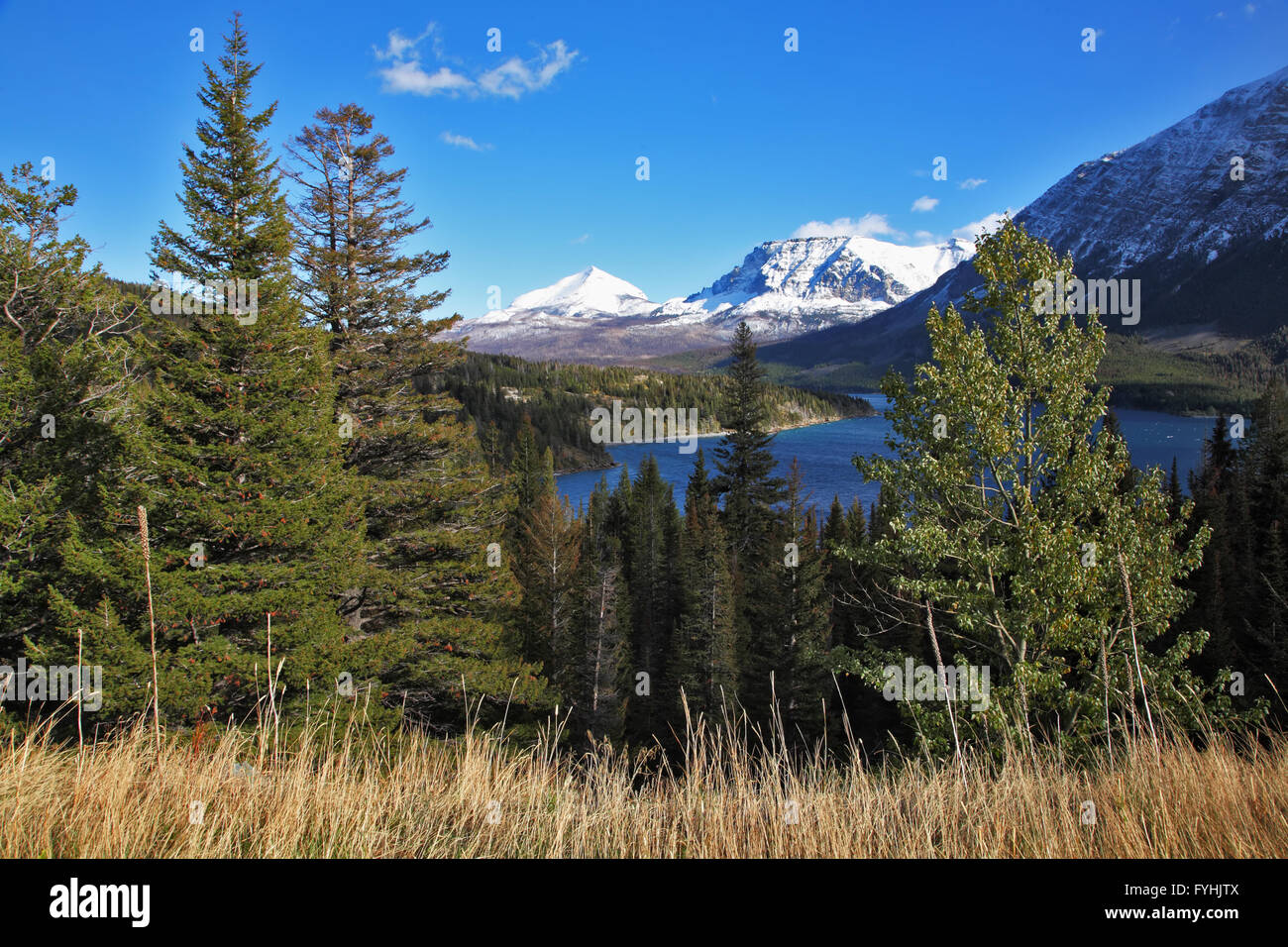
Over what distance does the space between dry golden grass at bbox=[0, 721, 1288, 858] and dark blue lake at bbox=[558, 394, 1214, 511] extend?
49731 mm

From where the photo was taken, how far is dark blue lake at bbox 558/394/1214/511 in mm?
75188

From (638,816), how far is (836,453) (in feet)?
356

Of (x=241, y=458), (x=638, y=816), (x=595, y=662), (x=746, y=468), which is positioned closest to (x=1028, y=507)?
(x=638, y=816)

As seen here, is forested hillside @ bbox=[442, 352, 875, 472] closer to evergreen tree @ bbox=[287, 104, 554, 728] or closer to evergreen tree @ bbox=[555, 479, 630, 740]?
evergreen tree @ bbox=[555, 479, 630, 740]

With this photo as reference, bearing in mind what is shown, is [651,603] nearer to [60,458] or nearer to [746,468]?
[746,468]

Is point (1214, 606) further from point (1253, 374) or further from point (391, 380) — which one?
point (1253, 374)

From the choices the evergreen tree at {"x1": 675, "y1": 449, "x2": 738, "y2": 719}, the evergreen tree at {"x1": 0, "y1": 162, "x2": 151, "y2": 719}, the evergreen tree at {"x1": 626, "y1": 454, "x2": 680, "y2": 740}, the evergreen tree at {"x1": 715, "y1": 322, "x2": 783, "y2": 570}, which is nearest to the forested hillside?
the evergreen tree at {"x1": 626, "y1": 454, "x2": 680, "y2": 740}

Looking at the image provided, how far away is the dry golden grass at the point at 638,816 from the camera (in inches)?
107

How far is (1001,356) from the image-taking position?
11289mm

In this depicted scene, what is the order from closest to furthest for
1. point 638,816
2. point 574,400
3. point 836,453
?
point 638,816 → point 836,453 → point 574,400

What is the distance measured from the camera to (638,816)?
3.24m

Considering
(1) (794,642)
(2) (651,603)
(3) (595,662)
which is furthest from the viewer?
(2) (651,603)
